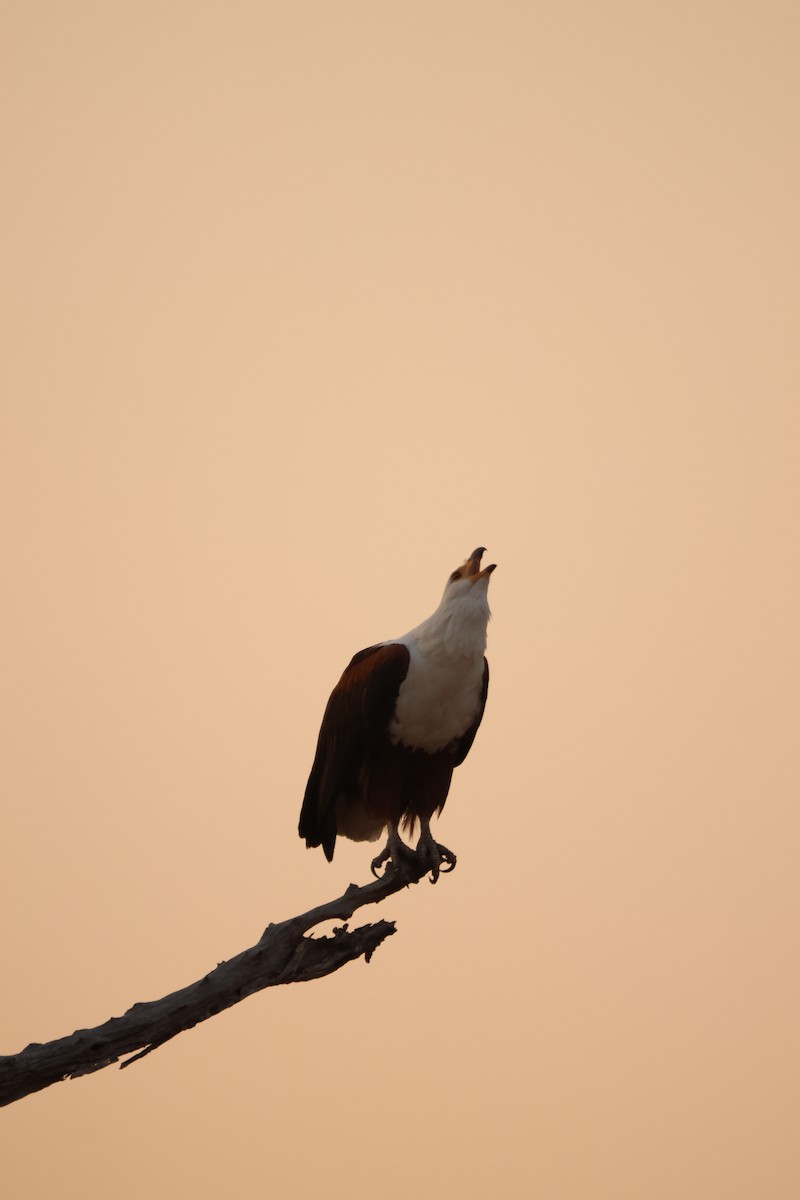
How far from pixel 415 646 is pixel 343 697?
1.38 ft

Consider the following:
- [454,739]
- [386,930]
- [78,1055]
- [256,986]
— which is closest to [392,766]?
[454,739]

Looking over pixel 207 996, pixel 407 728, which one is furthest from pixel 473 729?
pixel 207 996

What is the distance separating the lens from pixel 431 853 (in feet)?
20.7

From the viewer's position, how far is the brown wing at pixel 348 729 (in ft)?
20.0

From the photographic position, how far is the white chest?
603 cm

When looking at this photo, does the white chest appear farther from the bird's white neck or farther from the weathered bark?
the weathered bark

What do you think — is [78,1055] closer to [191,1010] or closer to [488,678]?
[191,1010]

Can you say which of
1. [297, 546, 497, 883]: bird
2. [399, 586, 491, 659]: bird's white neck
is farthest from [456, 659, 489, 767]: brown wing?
[399, 586, 491, 659]: bird's white neck

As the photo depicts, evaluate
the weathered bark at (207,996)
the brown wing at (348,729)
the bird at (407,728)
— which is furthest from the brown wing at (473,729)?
the weathered bark at (207,996)

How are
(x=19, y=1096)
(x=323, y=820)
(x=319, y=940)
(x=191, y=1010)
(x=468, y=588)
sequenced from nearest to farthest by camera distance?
1. (x=19, y=1096)
2. (x=191, y=1010)
3. (x=319, y=940)
4. (x=468, y=588)
5. (x=323, y=820)

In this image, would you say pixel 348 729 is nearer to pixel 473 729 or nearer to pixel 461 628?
pixel 473 729

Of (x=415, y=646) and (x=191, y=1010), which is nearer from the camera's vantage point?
(x=191, y=1010)

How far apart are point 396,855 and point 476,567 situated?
1.36 meters

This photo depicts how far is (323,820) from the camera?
6.52 m
